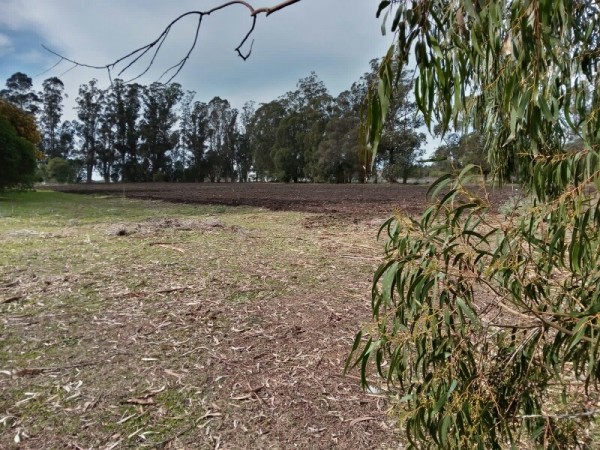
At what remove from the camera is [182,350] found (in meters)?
2.86

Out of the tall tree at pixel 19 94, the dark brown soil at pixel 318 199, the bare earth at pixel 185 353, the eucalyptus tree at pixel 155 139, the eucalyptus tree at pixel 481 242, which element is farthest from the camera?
the eucalyptus tree at pixel 155 139

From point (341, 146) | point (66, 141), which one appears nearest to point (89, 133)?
point (66, 141)

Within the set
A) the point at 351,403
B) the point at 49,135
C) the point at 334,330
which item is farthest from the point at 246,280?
the point at 49,135

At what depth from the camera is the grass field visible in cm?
202

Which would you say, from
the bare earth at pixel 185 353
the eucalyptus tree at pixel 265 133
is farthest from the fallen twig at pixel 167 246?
the eucalyptus tree at pixel 265 133

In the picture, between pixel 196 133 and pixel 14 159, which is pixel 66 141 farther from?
pixel 14 159

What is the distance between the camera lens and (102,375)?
249 centimetres

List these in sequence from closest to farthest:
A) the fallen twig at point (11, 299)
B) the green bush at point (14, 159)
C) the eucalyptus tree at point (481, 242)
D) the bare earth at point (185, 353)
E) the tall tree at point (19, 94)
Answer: the eucalyptus tree at point (481, 242) → the bare earth at point (185, 353) → the fallen twig at point (11, 299) → the green bush at point (14, 159) → the tall tree at point (19, 94)

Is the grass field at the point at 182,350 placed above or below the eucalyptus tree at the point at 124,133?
below

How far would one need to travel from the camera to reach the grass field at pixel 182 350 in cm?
202

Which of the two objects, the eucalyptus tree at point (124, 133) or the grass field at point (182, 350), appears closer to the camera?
the grass field at point (182, 350)

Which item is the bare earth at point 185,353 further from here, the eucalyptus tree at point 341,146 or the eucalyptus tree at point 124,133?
the eucalyptus tree at point 124,133

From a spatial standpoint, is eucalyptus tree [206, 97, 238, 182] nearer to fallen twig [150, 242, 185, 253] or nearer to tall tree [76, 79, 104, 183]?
tall tree [76, 79, 104, 183]

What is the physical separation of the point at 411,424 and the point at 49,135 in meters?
64.4
